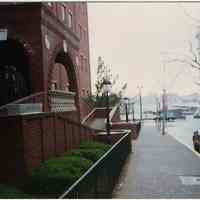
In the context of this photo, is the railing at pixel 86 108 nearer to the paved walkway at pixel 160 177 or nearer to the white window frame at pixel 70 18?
the paved walkway at pixel 160 177

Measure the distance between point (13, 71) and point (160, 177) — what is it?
4.83m

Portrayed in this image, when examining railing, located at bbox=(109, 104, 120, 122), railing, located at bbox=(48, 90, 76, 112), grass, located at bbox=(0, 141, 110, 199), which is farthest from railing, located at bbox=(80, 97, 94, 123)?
railing, located at bbox=(109, 104, 120, 122)

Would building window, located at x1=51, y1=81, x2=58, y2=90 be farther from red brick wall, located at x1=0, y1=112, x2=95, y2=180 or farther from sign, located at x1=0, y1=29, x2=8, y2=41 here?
red brick wall, located at x1=0, y1=112, x2=95, y2=180

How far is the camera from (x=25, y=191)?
10141mm

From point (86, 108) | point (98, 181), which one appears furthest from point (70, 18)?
point (98, 181)

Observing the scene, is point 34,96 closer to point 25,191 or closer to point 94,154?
point 94,154

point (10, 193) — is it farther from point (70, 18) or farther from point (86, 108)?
point (86, 108)

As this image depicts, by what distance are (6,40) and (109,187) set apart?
16.8 feet

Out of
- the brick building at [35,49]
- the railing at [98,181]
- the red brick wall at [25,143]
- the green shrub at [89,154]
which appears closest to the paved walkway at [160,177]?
the railing at [98,181]

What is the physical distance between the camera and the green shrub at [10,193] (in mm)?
8839

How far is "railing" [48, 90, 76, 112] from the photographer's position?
14.0m

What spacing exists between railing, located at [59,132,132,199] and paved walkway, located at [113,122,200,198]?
0.33 metres

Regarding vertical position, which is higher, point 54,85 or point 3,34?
point 3,34

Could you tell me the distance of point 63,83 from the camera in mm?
17141
